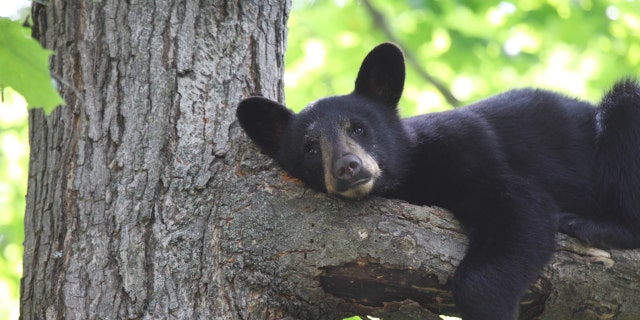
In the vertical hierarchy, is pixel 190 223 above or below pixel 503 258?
above

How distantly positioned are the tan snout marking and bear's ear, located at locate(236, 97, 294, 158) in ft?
1.12

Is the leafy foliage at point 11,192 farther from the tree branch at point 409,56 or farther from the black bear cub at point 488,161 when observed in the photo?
the black bear cub at point 488,161

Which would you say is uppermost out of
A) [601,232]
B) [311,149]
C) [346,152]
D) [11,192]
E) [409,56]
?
[409,56]

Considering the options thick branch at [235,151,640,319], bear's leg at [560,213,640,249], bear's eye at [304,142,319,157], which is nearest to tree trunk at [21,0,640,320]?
thick branch at [235,151,640,319]

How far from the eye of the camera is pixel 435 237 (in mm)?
4090

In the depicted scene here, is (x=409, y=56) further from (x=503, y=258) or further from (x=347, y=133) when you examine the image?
(x=503, y=258)

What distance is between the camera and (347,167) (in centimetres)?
441

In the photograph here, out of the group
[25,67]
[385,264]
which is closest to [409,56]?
[385,264]

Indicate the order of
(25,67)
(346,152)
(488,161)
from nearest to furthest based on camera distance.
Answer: (25,67), (346,152), (488,161)

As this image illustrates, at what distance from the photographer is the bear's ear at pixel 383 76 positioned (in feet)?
16.8

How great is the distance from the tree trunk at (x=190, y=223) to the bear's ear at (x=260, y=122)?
90mm

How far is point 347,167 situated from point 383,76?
128cm

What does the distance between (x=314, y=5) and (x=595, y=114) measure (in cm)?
608

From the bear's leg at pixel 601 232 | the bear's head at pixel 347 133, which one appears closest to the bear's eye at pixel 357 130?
the bear's head at pixel 347 133
